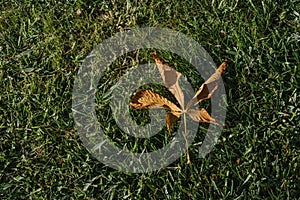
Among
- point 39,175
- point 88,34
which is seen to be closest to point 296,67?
point 88,34

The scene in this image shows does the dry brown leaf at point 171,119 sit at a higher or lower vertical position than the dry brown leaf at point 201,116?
lower

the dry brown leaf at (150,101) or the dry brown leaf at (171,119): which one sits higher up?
the dry brown leaf at (150,101)

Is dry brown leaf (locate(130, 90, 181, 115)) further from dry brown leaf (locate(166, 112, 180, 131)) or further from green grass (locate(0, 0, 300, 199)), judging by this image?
green grass (locate(0, 0, 300, 199))

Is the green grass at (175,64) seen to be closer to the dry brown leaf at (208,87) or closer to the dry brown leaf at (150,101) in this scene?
the dry brown leaf at (208,87)

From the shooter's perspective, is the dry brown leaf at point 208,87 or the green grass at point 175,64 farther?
the dry brown leaf at point 208,87

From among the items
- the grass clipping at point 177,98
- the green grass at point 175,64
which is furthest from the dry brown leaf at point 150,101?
the green grass at point 175,64

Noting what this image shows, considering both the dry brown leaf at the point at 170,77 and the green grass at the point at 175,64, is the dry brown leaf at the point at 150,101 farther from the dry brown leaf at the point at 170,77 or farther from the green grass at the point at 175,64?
the green grass at the point at 175,64

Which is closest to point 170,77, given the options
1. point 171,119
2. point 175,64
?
point 175,64
